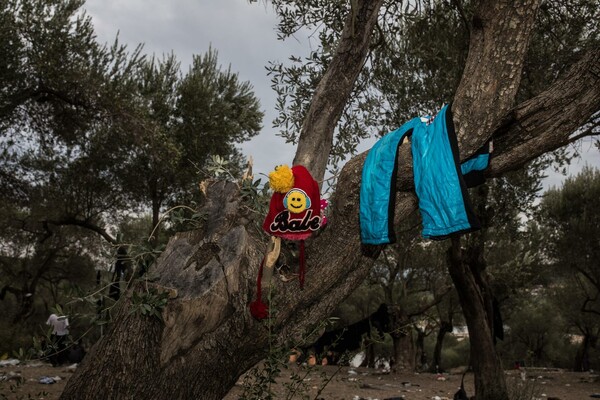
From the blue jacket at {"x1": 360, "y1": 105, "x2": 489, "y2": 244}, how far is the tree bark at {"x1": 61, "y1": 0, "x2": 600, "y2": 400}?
13 cm

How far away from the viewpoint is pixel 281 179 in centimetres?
398

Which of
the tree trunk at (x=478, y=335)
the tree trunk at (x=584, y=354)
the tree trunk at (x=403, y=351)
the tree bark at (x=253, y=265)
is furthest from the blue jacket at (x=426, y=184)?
the tree trunk at (x=584, y=354)

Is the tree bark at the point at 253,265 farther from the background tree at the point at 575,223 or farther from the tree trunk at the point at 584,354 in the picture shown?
the tree trunk at the point at 584,354

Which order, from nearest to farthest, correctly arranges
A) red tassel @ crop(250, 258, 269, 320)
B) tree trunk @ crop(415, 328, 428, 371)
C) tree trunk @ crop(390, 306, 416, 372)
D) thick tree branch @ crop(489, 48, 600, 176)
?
red tassel @ crop(250, 258, 269, 320) < thick tree branch @ crop(489, 48, 600, 176) < tree trunk @ crop(390, 306, 416, 372) < tree trunk @ crop(415, 328, 428, 371)

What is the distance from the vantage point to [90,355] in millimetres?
3889

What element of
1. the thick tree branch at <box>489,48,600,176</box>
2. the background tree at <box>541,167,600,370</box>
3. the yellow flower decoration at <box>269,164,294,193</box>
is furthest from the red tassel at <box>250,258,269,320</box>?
the background tree at <box>541,167,600,370</box>

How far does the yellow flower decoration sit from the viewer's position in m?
3.98

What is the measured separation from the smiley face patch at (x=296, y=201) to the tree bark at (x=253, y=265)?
0.34 meters

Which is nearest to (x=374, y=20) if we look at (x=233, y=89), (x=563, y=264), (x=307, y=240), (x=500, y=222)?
(x=307, y=240)

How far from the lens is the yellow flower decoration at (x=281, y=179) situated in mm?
3982

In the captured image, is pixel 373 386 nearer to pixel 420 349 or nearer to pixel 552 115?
pixel 552 115

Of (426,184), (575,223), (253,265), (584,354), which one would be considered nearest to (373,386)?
(253,265)

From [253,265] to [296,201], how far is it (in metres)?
0.57

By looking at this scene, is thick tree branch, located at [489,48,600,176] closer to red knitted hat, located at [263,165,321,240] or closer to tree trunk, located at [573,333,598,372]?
red knitted hat, located at [263,165,321,240]
